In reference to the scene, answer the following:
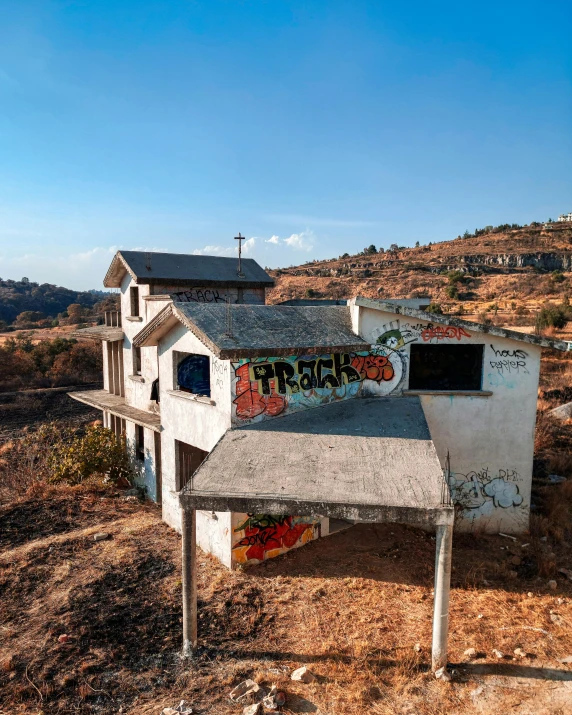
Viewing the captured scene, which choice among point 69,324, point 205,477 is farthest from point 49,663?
point 69,324

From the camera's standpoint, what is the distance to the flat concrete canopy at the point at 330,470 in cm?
664

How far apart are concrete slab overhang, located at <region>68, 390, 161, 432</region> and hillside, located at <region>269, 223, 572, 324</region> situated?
108ft

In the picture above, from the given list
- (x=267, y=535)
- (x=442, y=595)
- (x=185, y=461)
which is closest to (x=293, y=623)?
(x=267, y=535)

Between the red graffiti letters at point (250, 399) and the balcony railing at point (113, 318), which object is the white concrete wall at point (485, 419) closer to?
the red graffiti letters at point (250, 399)

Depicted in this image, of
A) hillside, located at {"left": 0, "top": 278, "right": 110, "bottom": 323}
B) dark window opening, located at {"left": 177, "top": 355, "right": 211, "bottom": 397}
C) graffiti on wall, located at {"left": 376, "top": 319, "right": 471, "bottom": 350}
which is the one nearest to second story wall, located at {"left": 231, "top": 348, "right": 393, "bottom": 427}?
graffiti on wall, located at {"left": 376, "top": 319, "right": 471, "bottom": 350}

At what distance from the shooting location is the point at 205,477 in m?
7.49

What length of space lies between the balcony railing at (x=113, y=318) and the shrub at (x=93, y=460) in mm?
4939

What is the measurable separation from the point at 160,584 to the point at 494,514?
8401mm

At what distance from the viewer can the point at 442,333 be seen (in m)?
11.7

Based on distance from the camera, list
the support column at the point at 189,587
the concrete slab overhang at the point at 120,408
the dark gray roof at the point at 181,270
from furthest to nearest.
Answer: the dark gray roof at the point at 181,270 → the concrete slab overhang at the point at 120,408 → the support column at the point at 189,587

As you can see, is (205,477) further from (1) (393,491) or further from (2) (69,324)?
(2) (69,324)

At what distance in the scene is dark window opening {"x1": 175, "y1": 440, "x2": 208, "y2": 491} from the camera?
12.4m

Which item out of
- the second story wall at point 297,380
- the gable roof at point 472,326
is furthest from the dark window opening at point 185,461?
the gable roof at point 472,326

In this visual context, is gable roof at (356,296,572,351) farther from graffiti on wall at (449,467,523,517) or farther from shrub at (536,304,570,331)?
shrub at (536,304,570,331)
